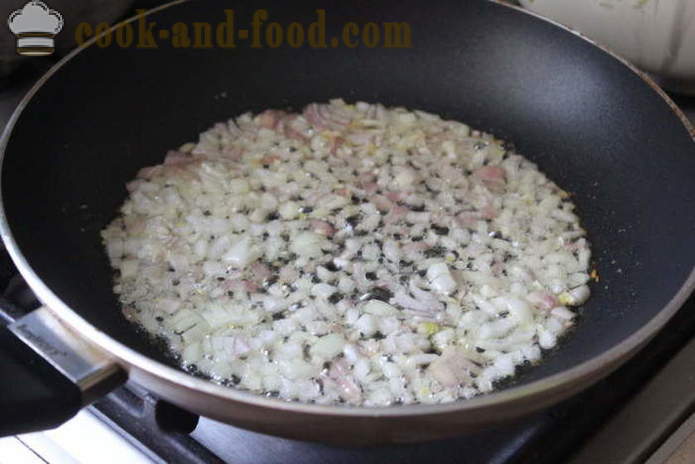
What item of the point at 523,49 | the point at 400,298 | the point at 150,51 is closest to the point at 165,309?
the point at 400,298

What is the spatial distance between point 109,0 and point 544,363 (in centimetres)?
77

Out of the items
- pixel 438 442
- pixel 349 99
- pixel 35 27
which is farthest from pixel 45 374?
pixel 349 99

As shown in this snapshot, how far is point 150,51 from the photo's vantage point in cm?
111

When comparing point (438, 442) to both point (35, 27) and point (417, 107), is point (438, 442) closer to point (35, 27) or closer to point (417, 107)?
point (417, 107)

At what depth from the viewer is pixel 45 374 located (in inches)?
24.8

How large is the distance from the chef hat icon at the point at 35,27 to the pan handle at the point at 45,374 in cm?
50

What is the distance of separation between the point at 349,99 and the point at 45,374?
2.34 ft

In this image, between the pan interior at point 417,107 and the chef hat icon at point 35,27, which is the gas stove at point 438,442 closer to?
the pan interior at point 417,107

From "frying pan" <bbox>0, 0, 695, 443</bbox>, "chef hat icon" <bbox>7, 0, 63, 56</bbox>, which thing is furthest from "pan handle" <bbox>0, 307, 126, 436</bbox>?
"chef hat icon" <bbox>7, 0, 63, 56</bbox>

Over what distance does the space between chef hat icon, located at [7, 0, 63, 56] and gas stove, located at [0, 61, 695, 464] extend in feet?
1.37

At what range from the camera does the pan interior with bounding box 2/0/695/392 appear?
0.89 m

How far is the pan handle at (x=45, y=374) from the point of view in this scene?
60 centimetres

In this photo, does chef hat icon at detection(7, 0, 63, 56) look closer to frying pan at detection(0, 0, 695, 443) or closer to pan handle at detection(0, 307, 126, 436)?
frying pan at detection(0, 0, 695, 443)

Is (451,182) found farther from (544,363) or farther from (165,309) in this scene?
(165,309)
